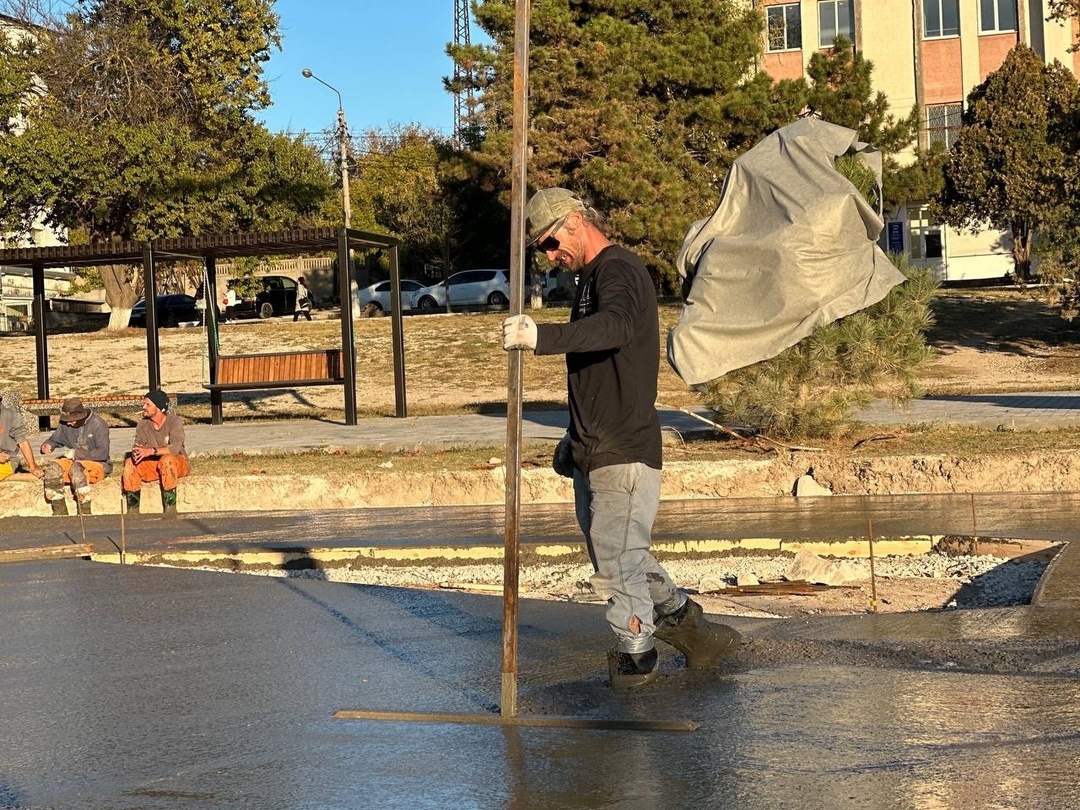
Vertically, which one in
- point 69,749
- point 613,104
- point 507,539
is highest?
point 613,104

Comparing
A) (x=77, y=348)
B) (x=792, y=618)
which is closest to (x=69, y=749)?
(x=792, y=618)

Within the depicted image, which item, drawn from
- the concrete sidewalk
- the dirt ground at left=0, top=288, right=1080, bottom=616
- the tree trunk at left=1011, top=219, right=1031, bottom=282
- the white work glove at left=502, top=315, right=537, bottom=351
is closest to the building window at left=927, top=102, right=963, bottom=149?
the tree trunk at left=1011, top=219, right=1031, bottom=282

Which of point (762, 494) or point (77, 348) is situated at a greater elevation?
point (77, 348)

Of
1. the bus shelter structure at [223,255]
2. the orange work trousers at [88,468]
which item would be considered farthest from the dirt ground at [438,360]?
the orange work trousers at [88,468]

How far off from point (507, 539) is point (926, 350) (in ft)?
36.6

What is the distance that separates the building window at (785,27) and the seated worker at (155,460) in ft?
137

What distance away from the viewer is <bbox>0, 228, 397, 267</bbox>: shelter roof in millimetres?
21891

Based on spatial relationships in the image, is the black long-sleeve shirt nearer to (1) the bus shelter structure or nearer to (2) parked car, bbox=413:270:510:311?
(1) the bus shelter structure

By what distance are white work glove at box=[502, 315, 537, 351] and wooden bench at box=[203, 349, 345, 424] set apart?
55.6 feet

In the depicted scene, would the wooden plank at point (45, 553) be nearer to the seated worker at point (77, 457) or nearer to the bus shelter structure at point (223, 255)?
the seated worker at point (77, 457)

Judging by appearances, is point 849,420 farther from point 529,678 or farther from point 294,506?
point 529,678

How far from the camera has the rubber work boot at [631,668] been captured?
580cm

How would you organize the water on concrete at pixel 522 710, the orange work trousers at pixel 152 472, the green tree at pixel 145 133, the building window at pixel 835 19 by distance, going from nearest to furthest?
1. the water on concrete at pixel 522 710
2. the orange work trousers at pixel 152 472
3. the green tree at pixel 145 133
4. the building window at pixel 835 19

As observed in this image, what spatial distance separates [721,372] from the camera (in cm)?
1498
